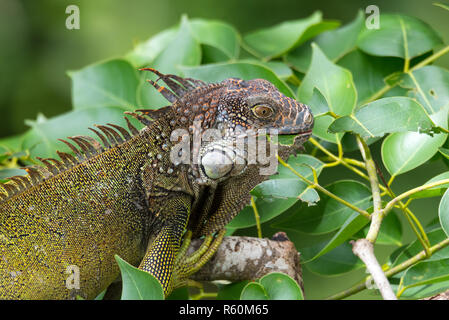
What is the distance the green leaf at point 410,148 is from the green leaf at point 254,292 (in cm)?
89

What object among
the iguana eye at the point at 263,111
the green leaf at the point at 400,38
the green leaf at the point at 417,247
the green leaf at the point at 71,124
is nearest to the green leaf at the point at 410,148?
the green leaf at the point at 417,247

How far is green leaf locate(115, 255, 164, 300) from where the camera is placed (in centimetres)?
162

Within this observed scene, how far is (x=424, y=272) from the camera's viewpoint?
2076 millimetres

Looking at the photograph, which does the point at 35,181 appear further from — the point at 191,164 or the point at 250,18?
the point at 250,18

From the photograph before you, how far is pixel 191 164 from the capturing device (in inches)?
100

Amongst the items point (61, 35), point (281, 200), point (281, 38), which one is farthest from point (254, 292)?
point (61, 35)

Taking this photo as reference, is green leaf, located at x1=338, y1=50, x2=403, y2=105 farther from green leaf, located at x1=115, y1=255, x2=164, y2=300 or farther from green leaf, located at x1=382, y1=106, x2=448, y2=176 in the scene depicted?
green leaf, located at x1=115, y1=255, x2=164, y2=300

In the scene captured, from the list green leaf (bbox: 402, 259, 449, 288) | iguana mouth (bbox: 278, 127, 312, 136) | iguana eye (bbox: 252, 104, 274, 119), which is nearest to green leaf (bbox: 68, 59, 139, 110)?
iguana eye (bbox: 252, 104, 274, 119)

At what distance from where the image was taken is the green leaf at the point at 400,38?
3.01 meters

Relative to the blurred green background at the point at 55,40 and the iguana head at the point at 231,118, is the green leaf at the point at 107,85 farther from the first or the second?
the blurred green background at the point at 55,40

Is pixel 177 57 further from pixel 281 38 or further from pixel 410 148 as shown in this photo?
pixel 410 148

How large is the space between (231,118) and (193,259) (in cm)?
69

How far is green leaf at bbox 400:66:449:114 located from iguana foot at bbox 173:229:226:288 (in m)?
1.22
